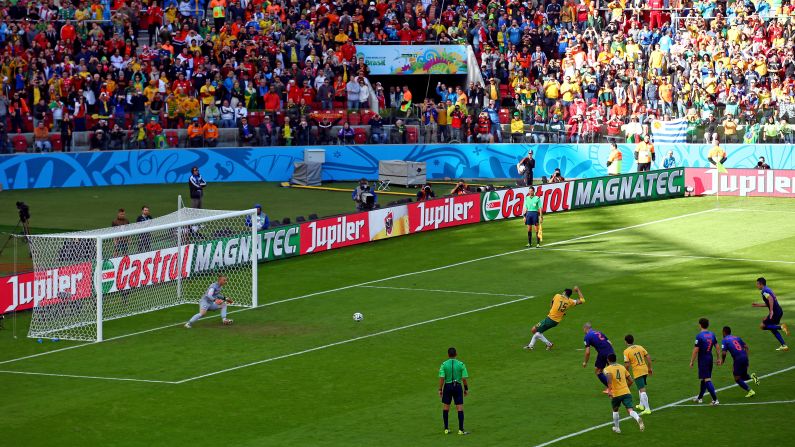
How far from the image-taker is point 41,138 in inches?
1941

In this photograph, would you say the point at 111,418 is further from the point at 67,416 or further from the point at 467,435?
the point at 467,435

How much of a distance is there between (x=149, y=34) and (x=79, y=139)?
6.82m

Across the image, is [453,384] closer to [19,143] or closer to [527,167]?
[527,167]

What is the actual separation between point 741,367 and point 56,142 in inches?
1274

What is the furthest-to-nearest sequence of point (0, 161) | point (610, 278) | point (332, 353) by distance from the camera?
point (0, 161)
point (610, 278)
point (332, 353)

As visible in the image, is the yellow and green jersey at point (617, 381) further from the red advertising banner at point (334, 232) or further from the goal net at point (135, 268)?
the red advertising banner at point (334, 232)

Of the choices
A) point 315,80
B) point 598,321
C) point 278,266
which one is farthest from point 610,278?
point 315,80

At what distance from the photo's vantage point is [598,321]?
100 feet

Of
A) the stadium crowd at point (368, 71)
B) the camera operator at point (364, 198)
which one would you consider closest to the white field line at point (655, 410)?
the camera operator at point (364, 198)

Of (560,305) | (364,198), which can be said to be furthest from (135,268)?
(364,198)

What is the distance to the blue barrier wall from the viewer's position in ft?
165

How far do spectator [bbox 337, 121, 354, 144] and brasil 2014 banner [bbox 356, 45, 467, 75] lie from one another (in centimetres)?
569

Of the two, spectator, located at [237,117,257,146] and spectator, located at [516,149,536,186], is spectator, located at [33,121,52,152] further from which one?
spectator, located at [516,149,536,186]

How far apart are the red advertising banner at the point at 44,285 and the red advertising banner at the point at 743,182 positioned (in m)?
26.5
